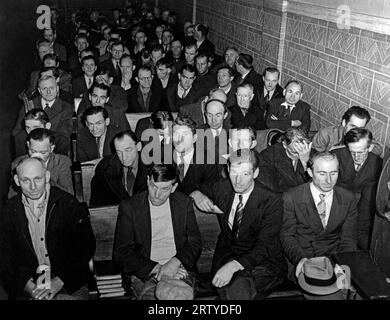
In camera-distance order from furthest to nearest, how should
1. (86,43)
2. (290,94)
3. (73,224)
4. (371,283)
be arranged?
1. (86,43)
2. (290,94)
3. (73,224)
4. (371,283)

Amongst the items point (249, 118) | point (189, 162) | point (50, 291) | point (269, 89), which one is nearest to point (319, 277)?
point (50, 291)

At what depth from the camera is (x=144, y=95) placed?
7.26 metres

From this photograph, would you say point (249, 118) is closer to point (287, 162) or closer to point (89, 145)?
point (287, 162)

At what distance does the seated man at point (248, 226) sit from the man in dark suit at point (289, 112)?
102 inches

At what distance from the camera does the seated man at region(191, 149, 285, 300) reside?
350cm

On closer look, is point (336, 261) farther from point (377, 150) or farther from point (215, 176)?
point (377, 150)

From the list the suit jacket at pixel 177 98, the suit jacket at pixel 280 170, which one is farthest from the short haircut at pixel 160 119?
the suit jacket at pixel 177 98

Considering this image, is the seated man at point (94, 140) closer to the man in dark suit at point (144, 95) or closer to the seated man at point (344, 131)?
the man in dark suit at point (144, 95)

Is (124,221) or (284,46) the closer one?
(124,221)

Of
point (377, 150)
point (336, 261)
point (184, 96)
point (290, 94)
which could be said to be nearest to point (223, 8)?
point (184, 96)

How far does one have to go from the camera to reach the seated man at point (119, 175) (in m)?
4.48
